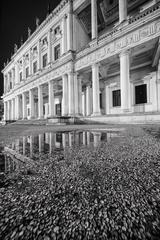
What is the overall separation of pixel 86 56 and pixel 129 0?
7559 mm

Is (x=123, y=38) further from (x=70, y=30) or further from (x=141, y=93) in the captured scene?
(x=70, y=30)

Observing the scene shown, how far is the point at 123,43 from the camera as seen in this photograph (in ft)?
33.2

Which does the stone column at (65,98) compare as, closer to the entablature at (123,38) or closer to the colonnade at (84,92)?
the colonnade at (84,92)

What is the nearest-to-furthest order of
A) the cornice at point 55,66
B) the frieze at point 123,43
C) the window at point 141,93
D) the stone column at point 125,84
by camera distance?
the frieze at point 123,43 → the stone column at point 125,84 → the window at point 141,93 → the cornice at point 55,66

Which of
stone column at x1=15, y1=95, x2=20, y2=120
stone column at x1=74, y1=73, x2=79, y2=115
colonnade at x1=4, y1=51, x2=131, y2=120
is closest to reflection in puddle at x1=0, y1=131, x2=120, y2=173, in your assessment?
colonnade at x1=4, y1=51, x2=131, y2=120

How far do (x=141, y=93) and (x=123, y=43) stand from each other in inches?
257

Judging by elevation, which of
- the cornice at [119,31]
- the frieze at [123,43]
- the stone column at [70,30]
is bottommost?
the frieze at [123,43]

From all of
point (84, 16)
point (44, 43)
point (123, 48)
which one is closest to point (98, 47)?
point (123, 48)

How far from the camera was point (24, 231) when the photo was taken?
604 mm

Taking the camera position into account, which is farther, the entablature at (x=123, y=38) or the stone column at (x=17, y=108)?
the stone column at (x=17, y=108)

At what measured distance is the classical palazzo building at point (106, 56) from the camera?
382 inches

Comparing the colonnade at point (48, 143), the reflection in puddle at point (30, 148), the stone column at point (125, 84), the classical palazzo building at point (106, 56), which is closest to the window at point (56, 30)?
the classical palazzo building at point (106, 56)

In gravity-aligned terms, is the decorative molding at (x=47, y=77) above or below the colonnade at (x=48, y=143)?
above

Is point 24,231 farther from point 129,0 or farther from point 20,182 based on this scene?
point 129,0
